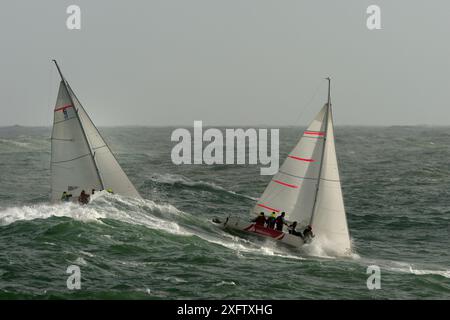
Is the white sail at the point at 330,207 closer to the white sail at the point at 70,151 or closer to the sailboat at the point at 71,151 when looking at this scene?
the sailboat at the point at 71,151

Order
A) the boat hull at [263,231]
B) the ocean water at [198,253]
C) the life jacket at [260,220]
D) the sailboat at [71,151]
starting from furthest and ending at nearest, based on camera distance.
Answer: the sailboat at [71,151]
the life jacket at [260,220]
the boat hull at [263,231]
the ocean water at [198,253]

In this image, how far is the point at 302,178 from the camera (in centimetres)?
2594

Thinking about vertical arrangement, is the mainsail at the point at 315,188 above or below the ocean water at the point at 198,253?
above

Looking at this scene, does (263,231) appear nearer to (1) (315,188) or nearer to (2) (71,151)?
(1) (315,188)

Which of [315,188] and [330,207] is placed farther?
[315,188]

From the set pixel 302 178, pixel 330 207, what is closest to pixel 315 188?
pixel 302 178

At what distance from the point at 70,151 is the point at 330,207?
12943 millimetres

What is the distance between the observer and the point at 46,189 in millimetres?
43281

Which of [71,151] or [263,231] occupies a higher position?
[71,151]

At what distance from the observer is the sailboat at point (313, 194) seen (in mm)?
24891

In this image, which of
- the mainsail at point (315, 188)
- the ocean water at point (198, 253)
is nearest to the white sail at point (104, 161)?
the ocean water at point (198, 253)

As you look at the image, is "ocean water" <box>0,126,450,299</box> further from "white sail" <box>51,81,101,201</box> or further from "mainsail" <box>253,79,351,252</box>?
"white sail" <box>51,81,101,201</box>
